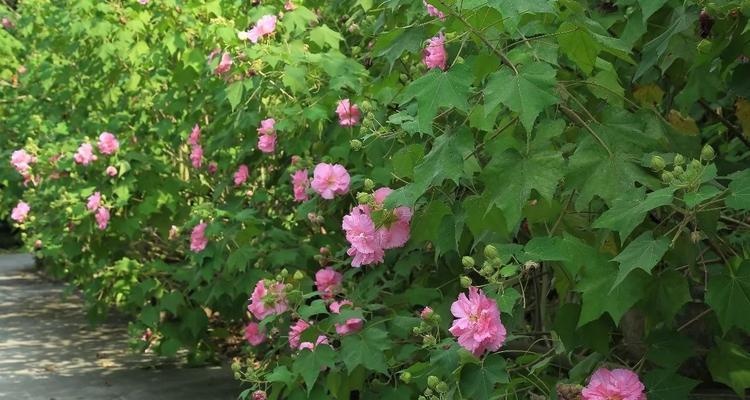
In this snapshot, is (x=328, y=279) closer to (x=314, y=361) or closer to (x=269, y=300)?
(x=269, y=300)

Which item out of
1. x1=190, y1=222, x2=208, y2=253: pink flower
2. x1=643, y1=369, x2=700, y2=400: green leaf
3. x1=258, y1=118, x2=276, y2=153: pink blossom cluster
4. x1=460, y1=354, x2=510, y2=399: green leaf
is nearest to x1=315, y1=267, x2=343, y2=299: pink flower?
x1=258, y1=118, x2=276, y2=153: pink blossom cluster

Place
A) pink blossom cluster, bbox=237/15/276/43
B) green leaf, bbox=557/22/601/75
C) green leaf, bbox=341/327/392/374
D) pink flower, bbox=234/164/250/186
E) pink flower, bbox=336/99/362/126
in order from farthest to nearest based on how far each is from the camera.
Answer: pink flower, bbox=234/164/250/186, pink blossom cluster, bbox=237/15/276/43, pink flower, bbox=336/99/362/126, green leaf, bbox=341/327/392/374, green leaf, bbox=557/22/601/75

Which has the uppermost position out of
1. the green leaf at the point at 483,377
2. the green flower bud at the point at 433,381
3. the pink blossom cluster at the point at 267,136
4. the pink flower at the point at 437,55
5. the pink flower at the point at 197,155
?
the pink flower at the point at 437,55

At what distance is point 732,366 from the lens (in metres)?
2.71

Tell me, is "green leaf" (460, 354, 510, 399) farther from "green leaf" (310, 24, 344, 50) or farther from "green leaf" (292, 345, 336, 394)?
"green leaf" (310, 24, 344, 50)

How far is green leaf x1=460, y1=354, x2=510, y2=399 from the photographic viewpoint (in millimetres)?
2752

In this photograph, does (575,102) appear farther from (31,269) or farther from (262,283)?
(31,269)

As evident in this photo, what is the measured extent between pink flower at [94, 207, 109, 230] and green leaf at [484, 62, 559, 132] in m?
4.58

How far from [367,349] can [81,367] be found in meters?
4.36

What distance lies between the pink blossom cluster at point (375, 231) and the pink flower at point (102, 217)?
3782 mm

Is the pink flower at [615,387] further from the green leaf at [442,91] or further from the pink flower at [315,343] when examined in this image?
the pink flower at [315,343]

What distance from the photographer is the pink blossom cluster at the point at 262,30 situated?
4641 millimetres

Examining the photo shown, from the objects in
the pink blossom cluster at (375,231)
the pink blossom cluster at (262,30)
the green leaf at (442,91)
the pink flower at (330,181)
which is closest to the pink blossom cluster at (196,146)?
the pink blossom cluster at (262,30)

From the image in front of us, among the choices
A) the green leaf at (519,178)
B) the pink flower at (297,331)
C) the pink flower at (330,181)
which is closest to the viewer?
the green leaf at (519,178)
